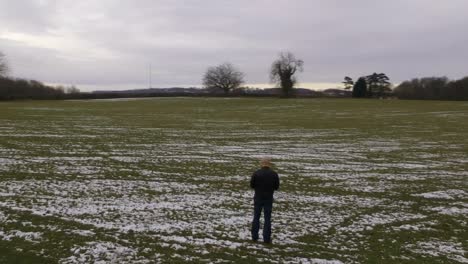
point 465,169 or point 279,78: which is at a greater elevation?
point 279,78

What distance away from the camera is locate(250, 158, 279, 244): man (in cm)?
1059

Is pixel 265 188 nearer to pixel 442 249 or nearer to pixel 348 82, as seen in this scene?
pixel 442 249

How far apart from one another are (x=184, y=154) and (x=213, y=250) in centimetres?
1604

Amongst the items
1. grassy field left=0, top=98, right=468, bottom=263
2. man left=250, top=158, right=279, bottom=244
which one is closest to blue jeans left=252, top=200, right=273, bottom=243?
man left=250, top=158, right=279, bottom=244

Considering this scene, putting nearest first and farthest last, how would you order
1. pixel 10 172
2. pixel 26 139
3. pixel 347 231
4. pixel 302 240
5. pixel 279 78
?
1. pixel 302 240
2. pixel 347 231
3. pixel 10 172
4. pixel 26 139
5. pixel 279 78

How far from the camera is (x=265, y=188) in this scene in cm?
1065

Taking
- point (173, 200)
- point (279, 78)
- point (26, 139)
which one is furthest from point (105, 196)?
point (279, 78)

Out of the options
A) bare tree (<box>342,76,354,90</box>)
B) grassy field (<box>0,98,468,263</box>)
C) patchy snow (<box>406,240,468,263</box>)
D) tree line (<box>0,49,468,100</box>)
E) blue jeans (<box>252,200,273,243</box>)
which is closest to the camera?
grassy field (<box>0,98,468,263</box>)

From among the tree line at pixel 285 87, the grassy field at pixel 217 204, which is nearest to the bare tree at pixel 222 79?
the tree line at pixel 285 87

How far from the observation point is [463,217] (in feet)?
45.8

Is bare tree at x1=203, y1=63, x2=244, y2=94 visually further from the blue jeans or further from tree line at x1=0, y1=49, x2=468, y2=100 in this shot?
the blue jeans

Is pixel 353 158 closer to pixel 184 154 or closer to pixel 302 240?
pixel 184 154

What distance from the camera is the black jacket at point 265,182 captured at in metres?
10.6

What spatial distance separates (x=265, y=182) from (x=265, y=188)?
0.17 m
